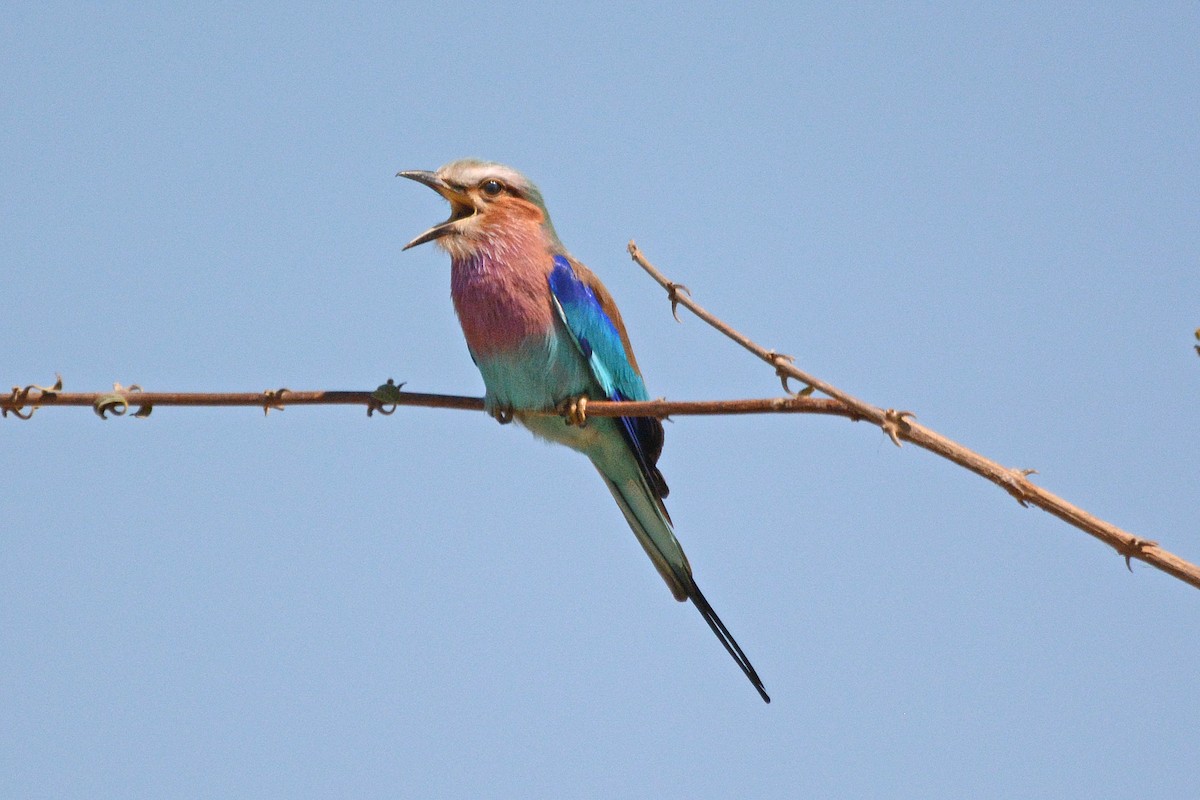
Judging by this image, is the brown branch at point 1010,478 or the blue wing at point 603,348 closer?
the brown branch at point 1010,478

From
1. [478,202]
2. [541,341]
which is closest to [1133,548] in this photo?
[541,341]

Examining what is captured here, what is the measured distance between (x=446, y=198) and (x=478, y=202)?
133 mm

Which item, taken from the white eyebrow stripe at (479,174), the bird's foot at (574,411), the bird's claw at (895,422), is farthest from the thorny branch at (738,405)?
the white eyebrow stripe at (479,174)

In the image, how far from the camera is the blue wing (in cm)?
488

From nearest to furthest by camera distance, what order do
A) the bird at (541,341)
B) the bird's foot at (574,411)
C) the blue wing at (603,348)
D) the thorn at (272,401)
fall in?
the thorn at (272,401)
the bird's foot at (574,411)
the bird at (541,341)
the blue wing at (603,348)

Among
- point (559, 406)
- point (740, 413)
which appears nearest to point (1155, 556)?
point (740, 413)

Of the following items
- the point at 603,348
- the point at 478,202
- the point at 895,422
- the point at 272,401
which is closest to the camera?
the point at 895,422

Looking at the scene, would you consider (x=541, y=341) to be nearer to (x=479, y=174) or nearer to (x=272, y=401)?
(x=479, y=174)

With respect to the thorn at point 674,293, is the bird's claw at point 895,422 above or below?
below

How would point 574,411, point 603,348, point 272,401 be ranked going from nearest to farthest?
point 272,401, point 574,411, point 603,348

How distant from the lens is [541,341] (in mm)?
4750

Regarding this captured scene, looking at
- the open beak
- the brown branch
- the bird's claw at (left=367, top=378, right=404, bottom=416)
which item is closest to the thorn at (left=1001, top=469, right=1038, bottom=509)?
the brown branch

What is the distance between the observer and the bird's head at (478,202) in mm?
4918

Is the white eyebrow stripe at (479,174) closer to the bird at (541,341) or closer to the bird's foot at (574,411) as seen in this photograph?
the bird at (541,341)
